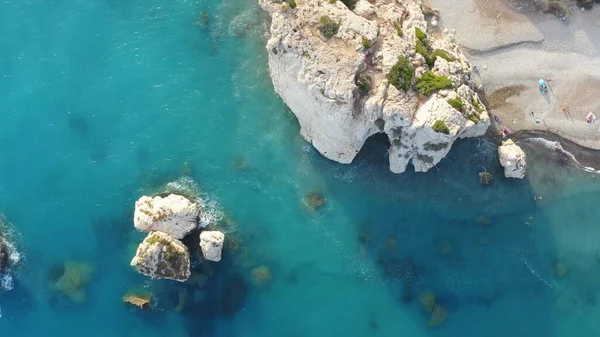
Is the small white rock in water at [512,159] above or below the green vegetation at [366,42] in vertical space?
below

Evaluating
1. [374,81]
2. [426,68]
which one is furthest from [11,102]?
[426,68]

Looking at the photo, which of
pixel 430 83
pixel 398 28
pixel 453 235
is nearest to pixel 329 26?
pixel 398 28

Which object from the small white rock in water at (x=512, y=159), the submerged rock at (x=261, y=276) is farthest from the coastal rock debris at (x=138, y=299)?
the small white rock in water at (x=512, y=159)

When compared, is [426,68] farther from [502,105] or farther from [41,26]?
[41,26]

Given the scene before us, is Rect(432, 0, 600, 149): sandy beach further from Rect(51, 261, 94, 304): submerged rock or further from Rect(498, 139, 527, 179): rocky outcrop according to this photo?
Rect(51, 261, 94, 304): submerged rock

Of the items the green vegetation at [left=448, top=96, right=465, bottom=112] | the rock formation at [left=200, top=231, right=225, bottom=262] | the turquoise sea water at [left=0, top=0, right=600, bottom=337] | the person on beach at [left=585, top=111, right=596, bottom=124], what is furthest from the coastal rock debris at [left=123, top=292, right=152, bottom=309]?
the person on beach at [left=585, top=111, right=596, bottom=124]

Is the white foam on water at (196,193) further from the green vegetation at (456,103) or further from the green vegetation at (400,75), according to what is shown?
the green vegetation at (456,103)

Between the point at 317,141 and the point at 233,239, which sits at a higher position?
the point at 317,141
